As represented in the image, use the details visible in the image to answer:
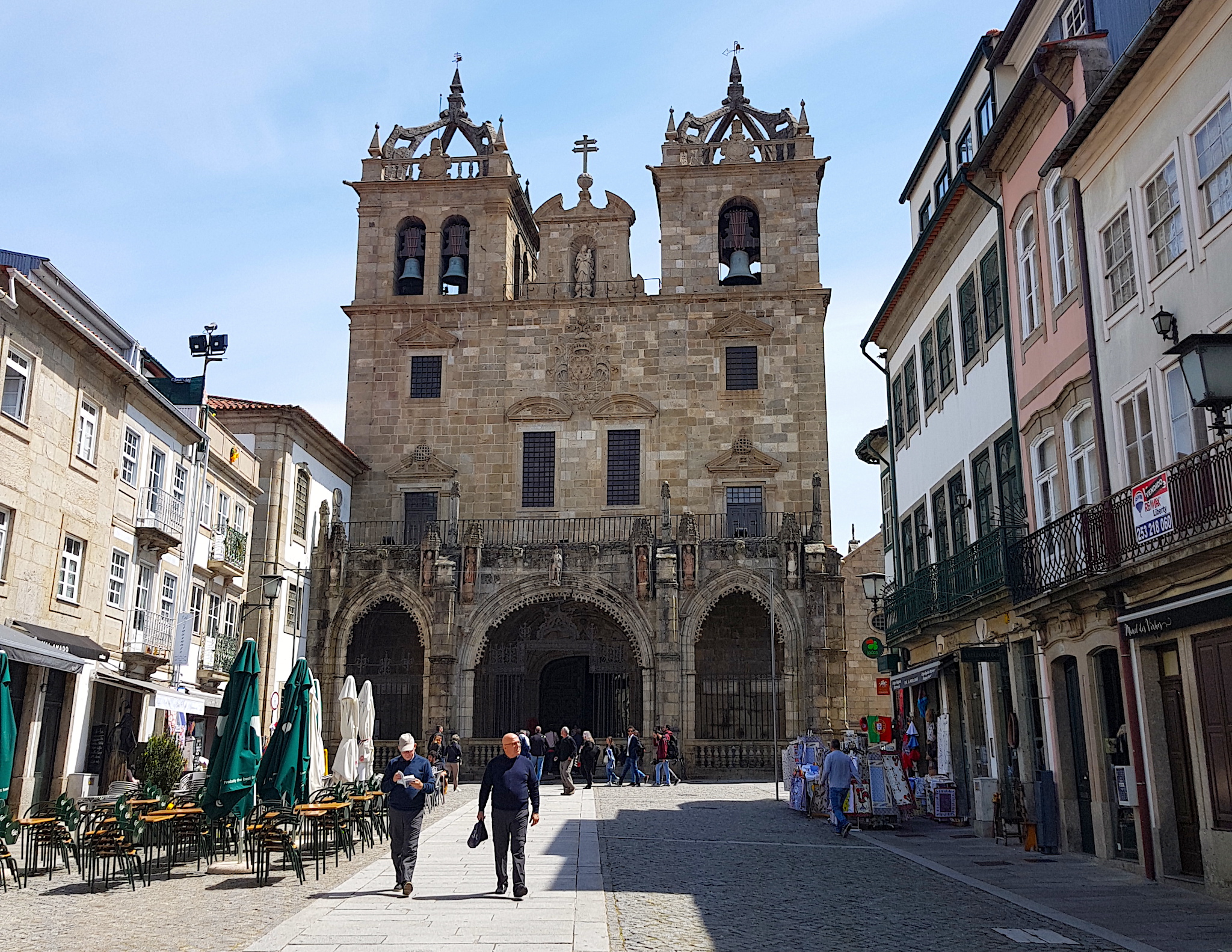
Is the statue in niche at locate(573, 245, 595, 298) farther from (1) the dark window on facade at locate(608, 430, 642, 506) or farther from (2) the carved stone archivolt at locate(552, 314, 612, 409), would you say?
(1) the dark window on facade at locate(608, 430, 642, 506)

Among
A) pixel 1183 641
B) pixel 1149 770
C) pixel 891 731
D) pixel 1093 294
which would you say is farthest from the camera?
pixel 891 731

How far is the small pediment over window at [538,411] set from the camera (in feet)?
120

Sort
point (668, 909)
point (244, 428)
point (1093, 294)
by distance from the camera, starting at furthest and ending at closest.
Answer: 1. point (244, 428)
2. point (1093, 294)
3. point (668, 909)

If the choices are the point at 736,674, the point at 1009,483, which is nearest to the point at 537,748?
the point at 736,674

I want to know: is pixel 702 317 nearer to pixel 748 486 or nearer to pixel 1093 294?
pixel 748 486

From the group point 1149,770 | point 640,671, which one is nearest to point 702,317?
point 640,671

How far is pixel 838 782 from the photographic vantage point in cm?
1789

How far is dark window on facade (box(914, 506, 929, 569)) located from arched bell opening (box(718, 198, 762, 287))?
55.4 feet

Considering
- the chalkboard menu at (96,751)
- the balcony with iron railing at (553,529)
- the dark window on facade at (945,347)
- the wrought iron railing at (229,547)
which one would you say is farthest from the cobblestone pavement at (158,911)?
the balcony with iron railing at (553,529)

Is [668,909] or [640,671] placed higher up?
[640,671]

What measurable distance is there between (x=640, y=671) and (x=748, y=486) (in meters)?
6.72

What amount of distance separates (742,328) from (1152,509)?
1032 inches

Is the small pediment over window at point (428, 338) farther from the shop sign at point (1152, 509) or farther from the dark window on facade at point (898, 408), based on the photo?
the shop sign at point (1152, 509)

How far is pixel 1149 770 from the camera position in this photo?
12.2 m
